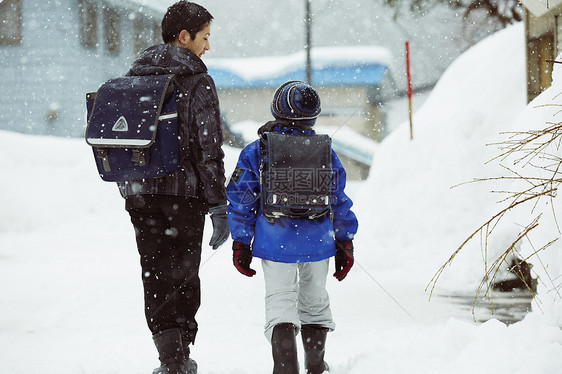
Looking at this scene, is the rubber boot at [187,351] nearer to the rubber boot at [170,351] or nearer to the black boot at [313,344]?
the rubber boot at [170,351]

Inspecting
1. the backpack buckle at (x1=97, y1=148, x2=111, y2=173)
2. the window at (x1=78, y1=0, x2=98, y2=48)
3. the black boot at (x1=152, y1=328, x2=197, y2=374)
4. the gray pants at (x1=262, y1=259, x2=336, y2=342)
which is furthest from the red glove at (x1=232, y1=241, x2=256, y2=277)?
the window at (x1=78, y1=0, x2=98, y2=48)

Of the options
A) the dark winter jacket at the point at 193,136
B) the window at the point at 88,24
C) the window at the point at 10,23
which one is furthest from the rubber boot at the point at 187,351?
the window at the point at 10,23

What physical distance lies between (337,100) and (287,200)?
22916 mm

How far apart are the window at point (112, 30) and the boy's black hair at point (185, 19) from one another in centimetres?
2004

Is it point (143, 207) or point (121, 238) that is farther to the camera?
point (121, 238)

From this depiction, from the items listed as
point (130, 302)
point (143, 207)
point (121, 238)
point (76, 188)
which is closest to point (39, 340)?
point (130, 302)

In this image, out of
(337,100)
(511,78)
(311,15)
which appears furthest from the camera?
(337,100)

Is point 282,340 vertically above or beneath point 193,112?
beneath

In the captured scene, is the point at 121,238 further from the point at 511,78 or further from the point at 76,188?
the point at 511,78

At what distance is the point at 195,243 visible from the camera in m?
3.29

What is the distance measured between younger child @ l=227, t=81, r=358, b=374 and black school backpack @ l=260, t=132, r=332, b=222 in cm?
3

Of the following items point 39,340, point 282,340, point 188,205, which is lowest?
point 39,340

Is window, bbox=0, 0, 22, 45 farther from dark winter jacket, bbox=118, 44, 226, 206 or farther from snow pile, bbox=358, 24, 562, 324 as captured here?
dark winter jacket, bbox=118, 44, 226, 206

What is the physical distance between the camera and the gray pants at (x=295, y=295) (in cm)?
297
